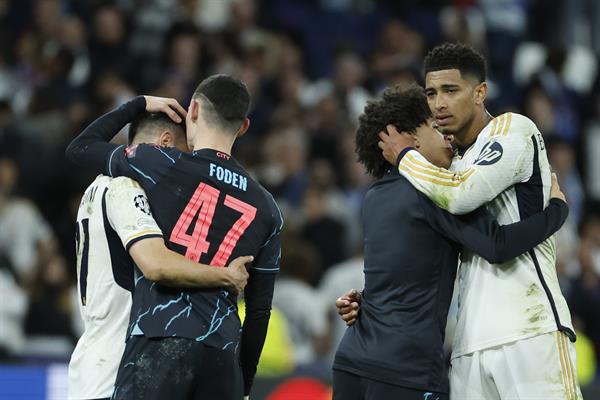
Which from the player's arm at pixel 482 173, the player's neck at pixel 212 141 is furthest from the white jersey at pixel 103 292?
the player's arm at pixel 482 173

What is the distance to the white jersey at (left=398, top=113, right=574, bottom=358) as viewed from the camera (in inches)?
191

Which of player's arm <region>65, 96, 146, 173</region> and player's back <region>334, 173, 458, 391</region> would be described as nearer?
player's back <region>334, 173, 458, 391</region>

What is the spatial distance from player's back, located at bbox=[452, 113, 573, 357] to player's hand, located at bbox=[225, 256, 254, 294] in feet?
3.22

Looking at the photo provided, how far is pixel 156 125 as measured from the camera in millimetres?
5273

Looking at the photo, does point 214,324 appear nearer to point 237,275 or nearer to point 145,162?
point 237,275

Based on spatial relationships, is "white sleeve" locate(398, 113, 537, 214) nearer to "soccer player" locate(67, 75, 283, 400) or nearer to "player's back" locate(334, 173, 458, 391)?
"player's back" locate(334, 173, 458, 391)

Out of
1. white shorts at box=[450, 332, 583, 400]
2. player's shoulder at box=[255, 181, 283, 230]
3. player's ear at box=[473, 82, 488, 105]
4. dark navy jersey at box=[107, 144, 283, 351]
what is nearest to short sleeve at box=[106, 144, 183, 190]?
dark navy jersey at box=[107, 144, 283, 351]

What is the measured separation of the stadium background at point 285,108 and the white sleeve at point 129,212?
378 centimetres

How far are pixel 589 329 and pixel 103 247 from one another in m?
6.58

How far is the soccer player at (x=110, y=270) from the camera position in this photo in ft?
15.5

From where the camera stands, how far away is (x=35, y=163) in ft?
35.9

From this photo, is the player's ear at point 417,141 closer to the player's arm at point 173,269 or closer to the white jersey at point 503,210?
the white jersey at point 503,210

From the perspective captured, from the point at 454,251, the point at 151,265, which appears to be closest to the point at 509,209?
the point at 454,251

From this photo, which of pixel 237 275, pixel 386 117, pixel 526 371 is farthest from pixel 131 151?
pixel 526 371
